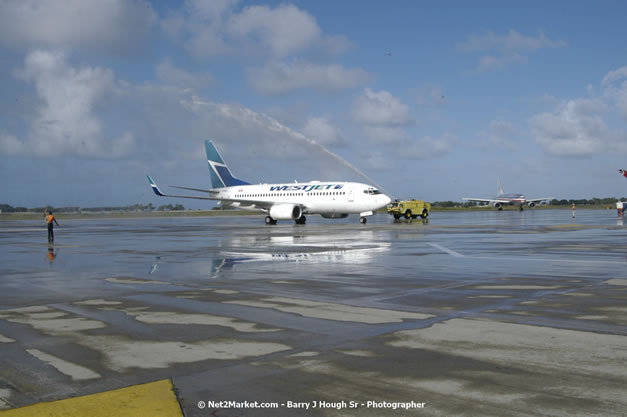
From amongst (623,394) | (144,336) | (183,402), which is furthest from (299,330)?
(623,394)

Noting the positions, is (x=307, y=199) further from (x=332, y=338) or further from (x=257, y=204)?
(x=332, y=338)

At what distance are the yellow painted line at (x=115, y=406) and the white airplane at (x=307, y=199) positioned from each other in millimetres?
43146

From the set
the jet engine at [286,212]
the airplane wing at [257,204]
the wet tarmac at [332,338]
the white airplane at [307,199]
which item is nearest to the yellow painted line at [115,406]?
the wet tarmac at [332,338]

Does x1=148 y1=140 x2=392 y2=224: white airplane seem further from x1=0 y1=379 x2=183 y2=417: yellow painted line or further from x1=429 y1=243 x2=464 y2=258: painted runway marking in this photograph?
x1=0 y1=379 x2=183 y2=417: yellow painted line

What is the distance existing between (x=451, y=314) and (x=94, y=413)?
5.58 meters

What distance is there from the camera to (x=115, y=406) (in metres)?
4.84

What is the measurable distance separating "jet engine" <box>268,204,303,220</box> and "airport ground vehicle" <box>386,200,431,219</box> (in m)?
15.2

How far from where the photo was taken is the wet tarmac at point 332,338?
16.3 ft

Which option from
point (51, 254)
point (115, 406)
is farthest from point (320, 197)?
point (115, 406)

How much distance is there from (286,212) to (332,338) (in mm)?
42685

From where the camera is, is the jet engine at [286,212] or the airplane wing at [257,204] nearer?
the jet engine at [286,212]

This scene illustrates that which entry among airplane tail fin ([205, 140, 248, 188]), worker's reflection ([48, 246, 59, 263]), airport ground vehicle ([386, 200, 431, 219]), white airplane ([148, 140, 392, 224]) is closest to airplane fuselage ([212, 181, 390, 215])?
white airplane ([148, 140, 392, 224])

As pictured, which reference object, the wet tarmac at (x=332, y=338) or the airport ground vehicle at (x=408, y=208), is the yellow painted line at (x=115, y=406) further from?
the airport ground vehicle at (x=408, y=208)

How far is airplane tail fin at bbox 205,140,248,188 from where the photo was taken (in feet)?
203
